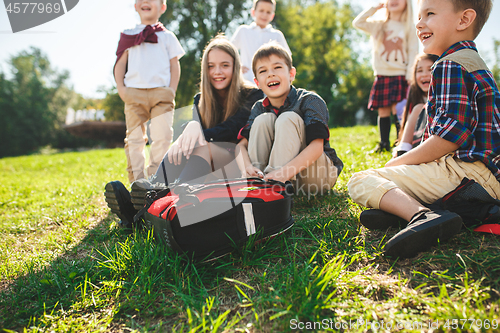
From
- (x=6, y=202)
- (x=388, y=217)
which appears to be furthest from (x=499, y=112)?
(x=6, y=202)

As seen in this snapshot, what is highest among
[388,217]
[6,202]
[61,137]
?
[388,217]

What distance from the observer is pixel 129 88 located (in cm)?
351

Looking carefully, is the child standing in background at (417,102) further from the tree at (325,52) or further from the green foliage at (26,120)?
the green foliage at (26,120)

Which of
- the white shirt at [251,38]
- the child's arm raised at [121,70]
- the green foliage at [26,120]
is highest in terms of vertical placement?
the white shirt at [251,38]

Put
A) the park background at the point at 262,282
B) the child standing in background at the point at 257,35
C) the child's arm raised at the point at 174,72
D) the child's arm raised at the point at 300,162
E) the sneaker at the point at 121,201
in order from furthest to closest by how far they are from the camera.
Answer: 1. the child standing in background at the point at 257,35
2. the child's arm raised at the point at 174,72
3. the sneaker at the point at 121,201
4. the child's arm raised at the point at 300,162
5. the park background at the point at 262,282

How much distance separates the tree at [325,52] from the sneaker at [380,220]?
63.7ft

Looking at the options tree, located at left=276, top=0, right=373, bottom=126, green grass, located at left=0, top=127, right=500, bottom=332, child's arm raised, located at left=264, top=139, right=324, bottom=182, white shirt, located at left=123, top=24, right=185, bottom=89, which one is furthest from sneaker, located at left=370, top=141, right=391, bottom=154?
tree, located at left=276, top=0, right=373, bottom=126

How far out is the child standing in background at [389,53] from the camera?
3.97m

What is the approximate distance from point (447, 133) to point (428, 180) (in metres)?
0.28

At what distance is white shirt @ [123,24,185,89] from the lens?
348cm

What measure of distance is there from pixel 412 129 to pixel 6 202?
17.0ft

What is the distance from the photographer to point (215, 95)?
2992 mm

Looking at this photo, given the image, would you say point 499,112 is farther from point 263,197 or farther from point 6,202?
point 6,202

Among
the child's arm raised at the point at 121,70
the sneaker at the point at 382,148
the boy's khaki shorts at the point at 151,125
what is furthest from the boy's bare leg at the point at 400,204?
the child's arm raised at the point at 121,70
